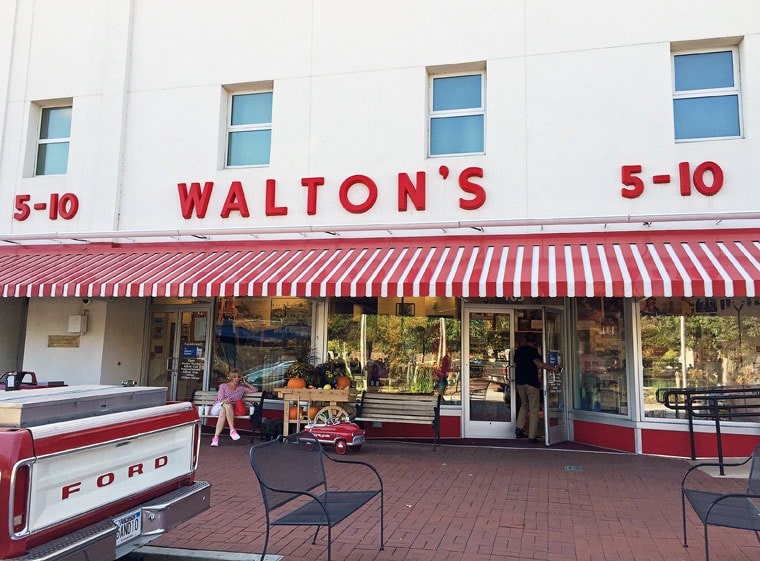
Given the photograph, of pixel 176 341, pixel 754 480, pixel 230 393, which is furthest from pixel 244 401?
pixel 754 480

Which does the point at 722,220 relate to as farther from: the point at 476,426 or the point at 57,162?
the point at 57,162

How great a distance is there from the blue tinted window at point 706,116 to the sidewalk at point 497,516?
182 inches

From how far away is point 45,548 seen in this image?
10.3 feet

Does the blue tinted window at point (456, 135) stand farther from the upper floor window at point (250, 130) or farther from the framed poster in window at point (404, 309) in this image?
the upper floor window at point (250, 130)

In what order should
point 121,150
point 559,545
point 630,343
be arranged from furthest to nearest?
1. point 121,150
2. point 630,343
3. point 559,545

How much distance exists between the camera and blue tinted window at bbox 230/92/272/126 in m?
10.5

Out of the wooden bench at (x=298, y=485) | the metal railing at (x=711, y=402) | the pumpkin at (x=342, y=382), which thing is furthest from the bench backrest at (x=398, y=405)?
the wooden bench at (x=298, y=485)

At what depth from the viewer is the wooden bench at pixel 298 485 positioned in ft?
14.2

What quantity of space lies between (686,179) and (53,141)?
10.9 metres

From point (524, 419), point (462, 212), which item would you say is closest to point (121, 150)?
point (462, 212)

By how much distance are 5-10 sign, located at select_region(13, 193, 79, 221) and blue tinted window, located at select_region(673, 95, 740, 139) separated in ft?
32.4

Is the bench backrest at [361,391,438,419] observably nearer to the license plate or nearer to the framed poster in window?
the framed poster in window

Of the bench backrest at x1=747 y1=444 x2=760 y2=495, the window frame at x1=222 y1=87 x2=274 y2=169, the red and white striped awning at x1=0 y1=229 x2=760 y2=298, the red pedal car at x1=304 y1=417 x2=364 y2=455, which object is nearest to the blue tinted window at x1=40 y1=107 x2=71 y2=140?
the red and white striped awning at x1=0 y1=229 x2=760 y2=298

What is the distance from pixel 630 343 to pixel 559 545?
488 centimetres
